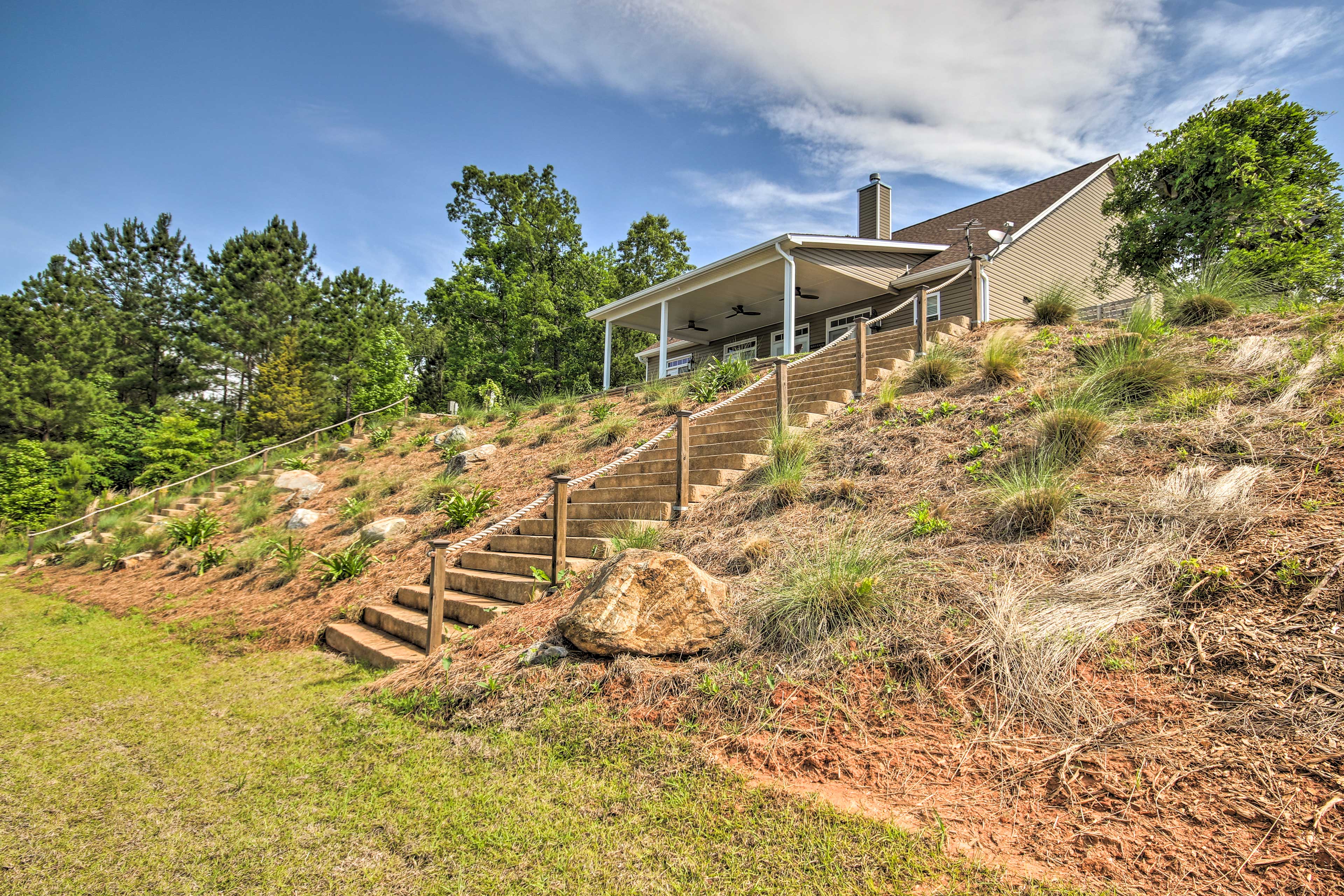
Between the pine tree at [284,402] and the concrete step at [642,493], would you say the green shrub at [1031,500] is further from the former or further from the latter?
the pine tree at [284,402]

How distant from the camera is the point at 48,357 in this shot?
2517cm

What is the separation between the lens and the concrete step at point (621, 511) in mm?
6637

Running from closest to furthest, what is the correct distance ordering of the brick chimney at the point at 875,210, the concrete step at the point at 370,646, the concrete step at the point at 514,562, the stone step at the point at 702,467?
the concrete step at the point at 370,646
the concrete step at the point at 514,562
the stone step at the point at 702,467
the brick chimney at the point at 875,210

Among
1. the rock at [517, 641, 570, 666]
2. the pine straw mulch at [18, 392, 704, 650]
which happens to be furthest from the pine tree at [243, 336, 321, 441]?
the rock at [517, 641, 570, 666]

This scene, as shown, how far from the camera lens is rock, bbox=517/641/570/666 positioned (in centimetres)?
427

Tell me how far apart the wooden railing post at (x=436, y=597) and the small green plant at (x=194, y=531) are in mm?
10168

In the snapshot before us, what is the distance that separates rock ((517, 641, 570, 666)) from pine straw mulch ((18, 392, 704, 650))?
3.32 meters

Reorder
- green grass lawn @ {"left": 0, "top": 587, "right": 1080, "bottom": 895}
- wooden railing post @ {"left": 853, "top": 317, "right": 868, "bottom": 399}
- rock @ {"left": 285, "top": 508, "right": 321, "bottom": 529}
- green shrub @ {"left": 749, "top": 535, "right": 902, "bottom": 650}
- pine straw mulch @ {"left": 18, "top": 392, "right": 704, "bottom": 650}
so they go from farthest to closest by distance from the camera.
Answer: rock @ {"left": 285, "top": 508, "right": 321, "bottom": 529}, wooden railing post @ {"left": 853, "top": 317, "right": 868, "bottom": 399}, pine straw mulch @ {"left": 18, "top": 392, "right": 704, "bottom": 650}, green shrub @ {"left": 749, "top": 535, "right": 902, "bottom": 650}, green grass lawn @ {"left": 0, "top": 587, "right": 1080, "bottom": 895}

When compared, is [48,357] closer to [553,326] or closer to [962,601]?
[553,326]

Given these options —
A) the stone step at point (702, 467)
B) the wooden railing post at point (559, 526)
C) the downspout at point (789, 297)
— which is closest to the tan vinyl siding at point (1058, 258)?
the downspout at point (789, 297)

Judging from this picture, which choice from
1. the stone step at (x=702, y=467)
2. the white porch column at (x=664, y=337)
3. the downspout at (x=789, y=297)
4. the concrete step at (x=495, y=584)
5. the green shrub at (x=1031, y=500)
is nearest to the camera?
the green shrub at (x=1031, y=500)

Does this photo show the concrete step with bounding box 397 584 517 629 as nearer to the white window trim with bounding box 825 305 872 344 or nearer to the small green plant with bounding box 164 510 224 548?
the small green plant with bounding box 164 510 224 548

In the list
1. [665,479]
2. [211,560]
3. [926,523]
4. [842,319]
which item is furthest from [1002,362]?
[211,560]

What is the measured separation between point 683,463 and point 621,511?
1.07m
